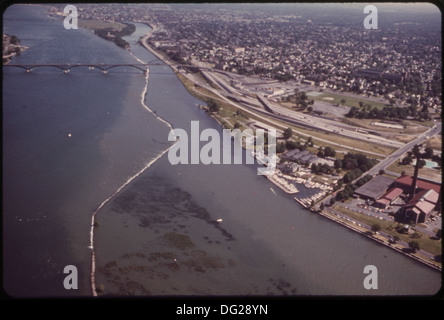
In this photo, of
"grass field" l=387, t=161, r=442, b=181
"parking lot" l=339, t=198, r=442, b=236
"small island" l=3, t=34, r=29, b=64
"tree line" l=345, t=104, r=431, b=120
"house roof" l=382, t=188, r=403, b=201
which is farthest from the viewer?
"small island" l=3, t=34, r=29, b=64

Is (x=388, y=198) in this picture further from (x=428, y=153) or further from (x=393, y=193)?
(x=428, y=153)

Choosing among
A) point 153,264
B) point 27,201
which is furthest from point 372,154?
point 27,201

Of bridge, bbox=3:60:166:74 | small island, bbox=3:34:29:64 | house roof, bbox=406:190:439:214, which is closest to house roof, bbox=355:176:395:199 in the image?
house roof, bbox=406:190:439:214

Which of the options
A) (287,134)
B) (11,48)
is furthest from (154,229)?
(11,48)

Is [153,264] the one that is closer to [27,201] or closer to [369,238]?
[27,201]

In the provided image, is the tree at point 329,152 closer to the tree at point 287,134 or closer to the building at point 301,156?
the building at point 301,156

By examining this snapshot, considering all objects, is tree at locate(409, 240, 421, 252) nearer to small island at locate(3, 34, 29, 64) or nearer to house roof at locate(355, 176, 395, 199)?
house roof at locate(355, 176, 395, 199)

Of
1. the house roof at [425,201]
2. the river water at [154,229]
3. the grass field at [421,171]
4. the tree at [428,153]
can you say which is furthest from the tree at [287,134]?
the house roof at [425,201]
